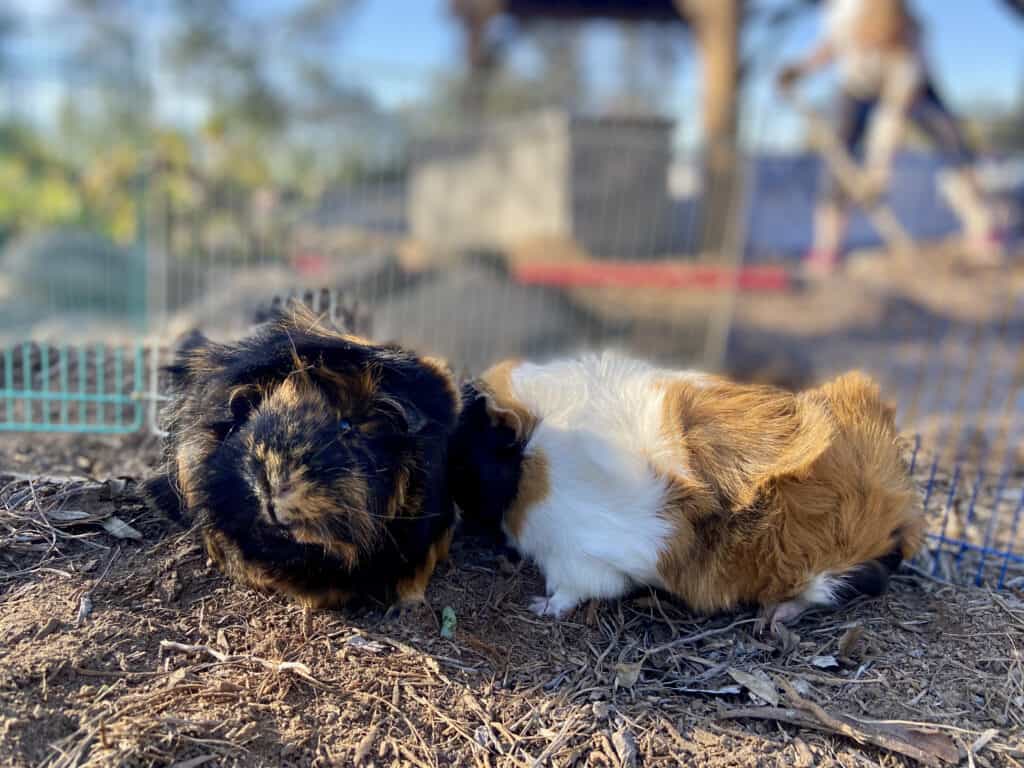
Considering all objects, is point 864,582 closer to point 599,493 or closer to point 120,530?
point 599,493

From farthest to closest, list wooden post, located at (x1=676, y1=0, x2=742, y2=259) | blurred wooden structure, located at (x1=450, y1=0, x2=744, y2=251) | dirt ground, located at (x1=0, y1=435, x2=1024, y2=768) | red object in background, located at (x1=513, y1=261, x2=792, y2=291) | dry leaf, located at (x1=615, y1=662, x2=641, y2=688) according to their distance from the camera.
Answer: wooden post, located at (x1=676, y1=0, x2=742, y2=259), blurred wooden structure, located at (x1=450, y1=0, x2=744, y2=251), red object in background, located at (x1=513, y1=261, x2=792, y2=291), dry leaf, located at (x1=615, y1=662, x2=641, y2=688), dirt ground, located at (x1=0, y1=435, x2=1024, y2=768)

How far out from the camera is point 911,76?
688 cm

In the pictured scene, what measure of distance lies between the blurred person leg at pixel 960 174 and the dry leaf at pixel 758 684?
22.5 feet

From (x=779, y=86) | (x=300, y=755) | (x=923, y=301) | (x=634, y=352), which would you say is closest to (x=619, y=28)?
(x=779, y=86)

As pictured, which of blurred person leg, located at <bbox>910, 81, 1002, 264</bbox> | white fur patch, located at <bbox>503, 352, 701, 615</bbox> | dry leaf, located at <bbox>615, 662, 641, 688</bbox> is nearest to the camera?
dry leaf, located at <bbox>615, 662, 641, 688</bbox>

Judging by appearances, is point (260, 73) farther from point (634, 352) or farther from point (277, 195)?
point (634, 352)

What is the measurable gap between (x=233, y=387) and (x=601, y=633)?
1.01 meters

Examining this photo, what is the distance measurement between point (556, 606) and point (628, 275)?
4739mm

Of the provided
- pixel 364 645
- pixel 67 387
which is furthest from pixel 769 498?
pixel 67 387

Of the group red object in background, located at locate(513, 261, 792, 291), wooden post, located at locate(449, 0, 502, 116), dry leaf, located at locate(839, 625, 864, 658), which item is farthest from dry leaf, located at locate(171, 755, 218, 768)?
wooden post, located at locate(449, 0, 502, 116)

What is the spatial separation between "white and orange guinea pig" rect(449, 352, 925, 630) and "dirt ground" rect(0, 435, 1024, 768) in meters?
0.11

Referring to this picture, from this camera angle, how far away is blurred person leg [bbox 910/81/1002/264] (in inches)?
291

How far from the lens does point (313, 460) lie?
1535mm

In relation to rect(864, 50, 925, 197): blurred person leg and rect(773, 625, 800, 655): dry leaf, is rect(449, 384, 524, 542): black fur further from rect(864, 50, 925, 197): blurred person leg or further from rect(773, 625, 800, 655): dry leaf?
rect(864, 50, 925, 197): blurred person leg
